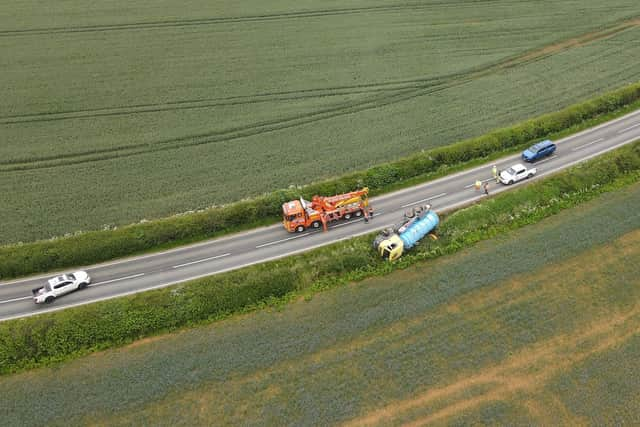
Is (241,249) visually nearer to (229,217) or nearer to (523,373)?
(229,217)

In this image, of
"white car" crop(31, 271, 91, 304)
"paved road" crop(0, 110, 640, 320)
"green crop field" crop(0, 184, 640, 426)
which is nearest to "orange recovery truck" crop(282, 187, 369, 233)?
"paved road" crop(0, 110, 640, 320)

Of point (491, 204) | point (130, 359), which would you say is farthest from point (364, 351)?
point (491, 204)

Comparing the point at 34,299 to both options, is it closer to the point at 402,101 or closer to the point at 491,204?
the point at 491,204

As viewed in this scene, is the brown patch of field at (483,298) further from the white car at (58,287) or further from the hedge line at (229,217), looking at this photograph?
the white car at (58,287)

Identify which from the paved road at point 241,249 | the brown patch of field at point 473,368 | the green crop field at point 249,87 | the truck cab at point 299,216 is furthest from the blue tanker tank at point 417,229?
the green crop field at point 249,87

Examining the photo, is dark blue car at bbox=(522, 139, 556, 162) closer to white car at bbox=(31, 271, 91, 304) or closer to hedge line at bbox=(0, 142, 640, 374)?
hedge line at bbox=(0, 142, 640, 374)

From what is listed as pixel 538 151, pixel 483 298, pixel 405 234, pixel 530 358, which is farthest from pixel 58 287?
pixel 538 151
